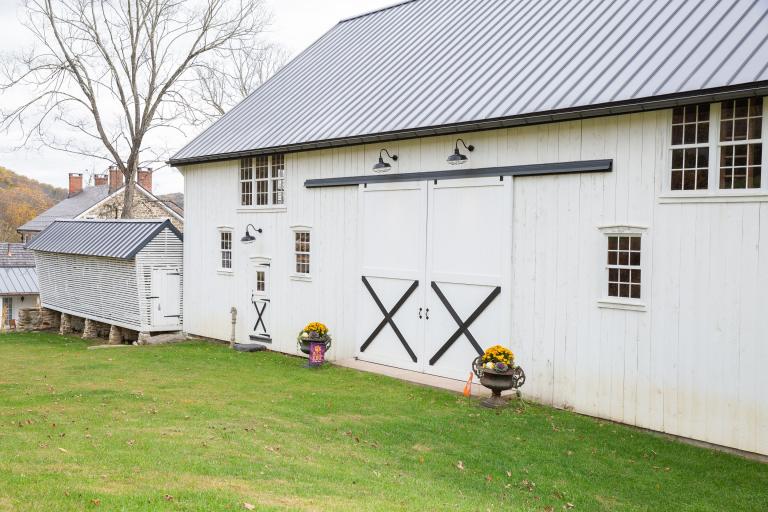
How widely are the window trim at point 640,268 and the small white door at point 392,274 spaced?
3.78 m

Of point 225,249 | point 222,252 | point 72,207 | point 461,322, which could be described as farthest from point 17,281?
point 461,322

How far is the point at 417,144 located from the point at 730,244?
6119 mm

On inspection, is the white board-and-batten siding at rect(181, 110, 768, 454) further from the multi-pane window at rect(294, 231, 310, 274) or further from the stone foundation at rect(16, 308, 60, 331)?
the stone foundation at rect(16, 308, 60, 331)

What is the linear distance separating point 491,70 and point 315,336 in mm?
6213

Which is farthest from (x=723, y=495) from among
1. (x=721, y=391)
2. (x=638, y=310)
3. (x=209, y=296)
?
(x=209, y=296)

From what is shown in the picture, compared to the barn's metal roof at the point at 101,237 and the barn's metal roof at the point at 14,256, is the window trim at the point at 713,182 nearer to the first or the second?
the barn's metal roof at the point at 101,237

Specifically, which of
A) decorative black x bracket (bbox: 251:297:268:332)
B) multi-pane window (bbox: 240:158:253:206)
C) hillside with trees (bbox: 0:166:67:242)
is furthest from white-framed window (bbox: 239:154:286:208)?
hillside with trees (bbox: 0:166:67:242)

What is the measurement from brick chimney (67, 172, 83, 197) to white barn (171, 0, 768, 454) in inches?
1485

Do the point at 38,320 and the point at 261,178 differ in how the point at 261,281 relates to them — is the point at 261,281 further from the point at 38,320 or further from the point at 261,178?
the point at 38,320

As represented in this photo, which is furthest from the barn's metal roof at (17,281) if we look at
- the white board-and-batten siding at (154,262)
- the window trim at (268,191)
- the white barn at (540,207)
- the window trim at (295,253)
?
the window trim at (295,253)

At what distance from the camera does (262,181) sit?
17.7 m

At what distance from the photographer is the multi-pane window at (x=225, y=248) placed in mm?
18844

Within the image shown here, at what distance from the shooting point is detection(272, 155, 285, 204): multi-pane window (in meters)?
17.0

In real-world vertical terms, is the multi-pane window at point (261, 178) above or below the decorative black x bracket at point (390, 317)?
above
